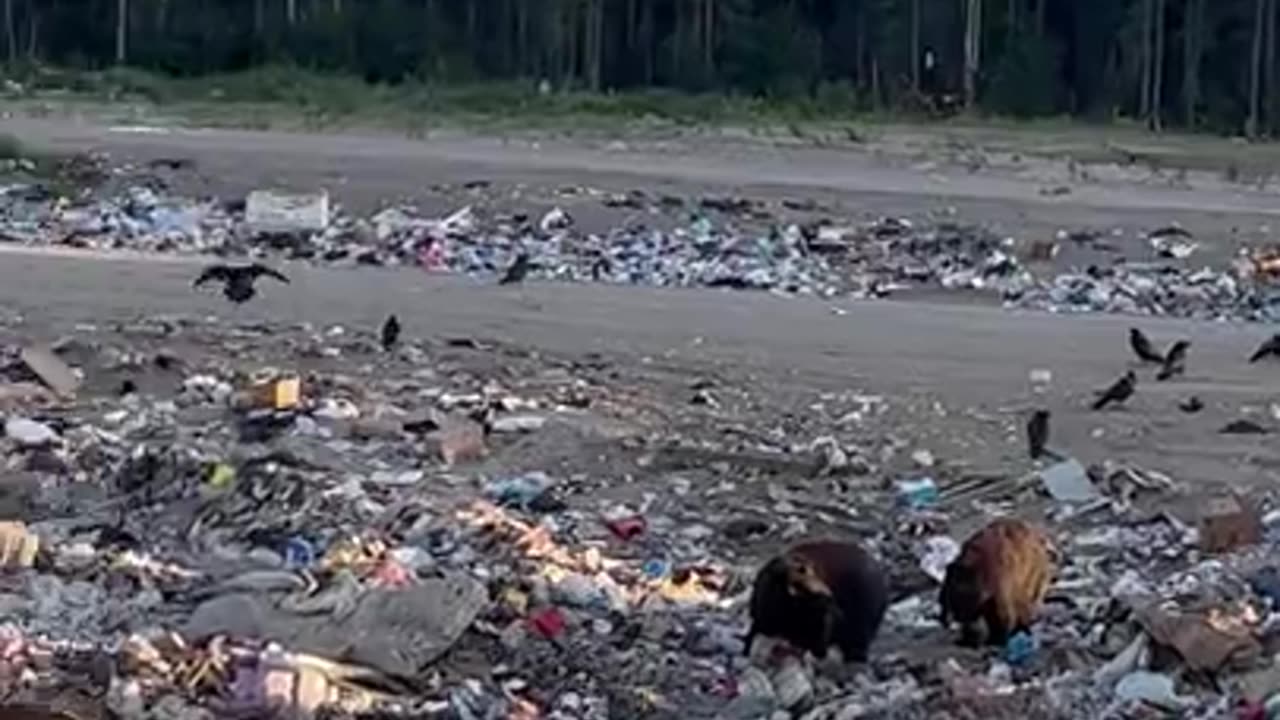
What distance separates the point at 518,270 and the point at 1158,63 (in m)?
26.7

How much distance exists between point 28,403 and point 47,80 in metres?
35.6

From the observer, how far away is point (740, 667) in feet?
30.4

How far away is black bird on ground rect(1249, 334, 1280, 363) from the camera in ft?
61.7

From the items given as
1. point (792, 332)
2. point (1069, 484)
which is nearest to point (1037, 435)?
point (1069, 484)

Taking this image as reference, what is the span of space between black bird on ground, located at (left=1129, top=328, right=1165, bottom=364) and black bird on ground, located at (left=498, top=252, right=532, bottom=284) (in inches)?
212

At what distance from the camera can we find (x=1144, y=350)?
18.3 metres

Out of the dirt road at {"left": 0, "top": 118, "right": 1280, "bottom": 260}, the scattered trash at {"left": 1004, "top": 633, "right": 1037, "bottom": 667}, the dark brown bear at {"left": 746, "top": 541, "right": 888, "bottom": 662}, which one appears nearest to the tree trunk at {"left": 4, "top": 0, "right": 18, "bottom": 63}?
the dirt road at {"left": 0, "top": 118, "right": 1280, "bottom": 260}

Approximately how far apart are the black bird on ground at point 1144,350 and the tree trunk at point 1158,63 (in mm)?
28661

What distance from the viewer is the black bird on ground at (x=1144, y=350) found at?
18.2 metres

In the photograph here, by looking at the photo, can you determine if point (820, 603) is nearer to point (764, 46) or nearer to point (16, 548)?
point (16, 548)

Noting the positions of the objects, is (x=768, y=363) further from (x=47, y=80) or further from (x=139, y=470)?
(x=47, y=80)

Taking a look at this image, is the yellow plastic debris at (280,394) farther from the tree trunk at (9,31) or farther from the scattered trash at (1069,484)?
the tree trunk at (9,31)

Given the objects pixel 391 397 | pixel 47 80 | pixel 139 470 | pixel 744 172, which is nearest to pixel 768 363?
pixel 391 397

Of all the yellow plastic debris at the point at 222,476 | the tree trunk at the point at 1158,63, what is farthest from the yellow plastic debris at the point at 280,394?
the tree trunk at the point at 1158,63
